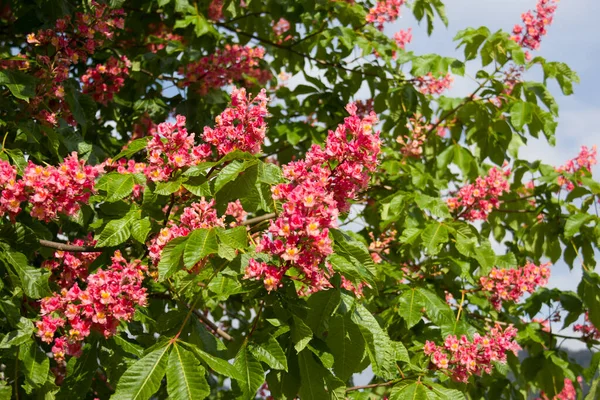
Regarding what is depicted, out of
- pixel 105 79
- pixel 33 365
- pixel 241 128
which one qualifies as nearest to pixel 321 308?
pixel 241 128

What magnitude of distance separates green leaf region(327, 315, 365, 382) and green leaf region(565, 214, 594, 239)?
7.62 ft

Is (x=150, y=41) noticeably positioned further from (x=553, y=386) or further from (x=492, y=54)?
(x=553, y=386)

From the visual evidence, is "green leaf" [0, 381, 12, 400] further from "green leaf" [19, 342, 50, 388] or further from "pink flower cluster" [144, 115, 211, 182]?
"pink flower cluster" [144, 115, 211, 182]

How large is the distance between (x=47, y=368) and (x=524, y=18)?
3.71 metres

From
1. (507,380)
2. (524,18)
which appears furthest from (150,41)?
(507,380)

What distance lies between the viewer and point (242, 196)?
209 centimetres

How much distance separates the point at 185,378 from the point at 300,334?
357mm

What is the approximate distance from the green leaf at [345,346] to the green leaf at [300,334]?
120 mm

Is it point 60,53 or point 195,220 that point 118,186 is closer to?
point 195,220

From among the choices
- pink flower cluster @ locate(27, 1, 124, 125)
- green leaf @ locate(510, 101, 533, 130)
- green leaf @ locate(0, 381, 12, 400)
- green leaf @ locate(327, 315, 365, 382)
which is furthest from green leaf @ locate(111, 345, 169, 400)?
green leaf @ locate(510, 101, 533, 130)

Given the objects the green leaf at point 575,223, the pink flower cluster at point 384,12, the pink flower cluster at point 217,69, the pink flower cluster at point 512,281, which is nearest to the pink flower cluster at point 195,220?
the pink flower cluster at point 217,69

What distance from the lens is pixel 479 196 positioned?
387cm

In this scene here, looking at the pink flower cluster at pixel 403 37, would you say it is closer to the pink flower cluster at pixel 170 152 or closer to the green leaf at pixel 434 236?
the green leaf at pixel 434 236

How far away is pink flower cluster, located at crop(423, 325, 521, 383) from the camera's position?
269cm
